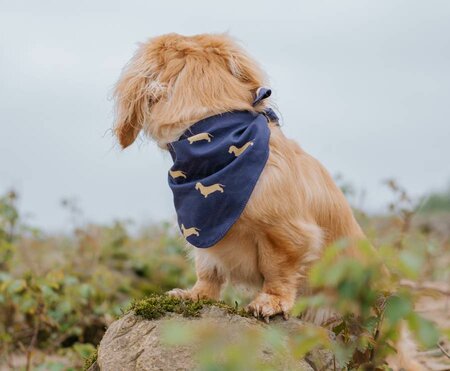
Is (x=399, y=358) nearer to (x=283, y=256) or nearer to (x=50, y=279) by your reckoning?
(x=283, y=256)

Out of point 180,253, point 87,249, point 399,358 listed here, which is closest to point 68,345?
point 87,249

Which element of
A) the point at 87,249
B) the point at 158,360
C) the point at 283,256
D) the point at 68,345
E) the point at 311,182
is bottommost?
the point at 68,345

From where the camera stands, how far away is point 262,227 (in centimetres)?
358

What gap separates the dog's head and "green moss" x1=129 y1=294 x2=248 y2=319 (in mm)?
877

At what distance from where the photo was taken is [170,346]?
120 inches

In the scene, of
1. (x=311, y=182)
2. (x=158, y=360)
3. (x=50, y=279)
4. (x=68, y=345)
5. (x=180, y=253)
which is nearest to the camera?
(x=158, y=360)

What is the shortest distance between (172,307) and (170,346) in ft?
1.06

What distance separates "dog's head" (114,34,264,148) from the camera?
3.70m

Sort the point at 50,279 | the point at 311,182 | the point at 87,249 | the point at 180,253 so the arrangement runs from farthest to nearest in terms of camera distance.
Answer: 1. the point at 180,253
2. the point at 87,249
3. the point at 50,279
4. the point at 311,182

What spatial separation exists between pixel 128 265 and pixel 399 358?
16.3 feet

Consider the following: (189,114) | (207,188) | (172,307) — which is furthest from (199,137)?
(172,307)

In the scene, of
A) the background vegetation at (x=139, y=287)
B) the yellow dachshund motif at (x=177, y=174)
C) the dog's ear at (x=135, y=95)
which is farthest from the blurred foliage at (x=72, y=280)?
the dog's ear at (x=135, y=95)

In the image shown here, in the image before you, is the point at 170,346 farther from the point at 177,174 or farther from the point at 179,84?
the point at 179,84

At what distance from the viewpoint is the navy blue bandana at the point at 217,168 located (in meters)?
3.53
